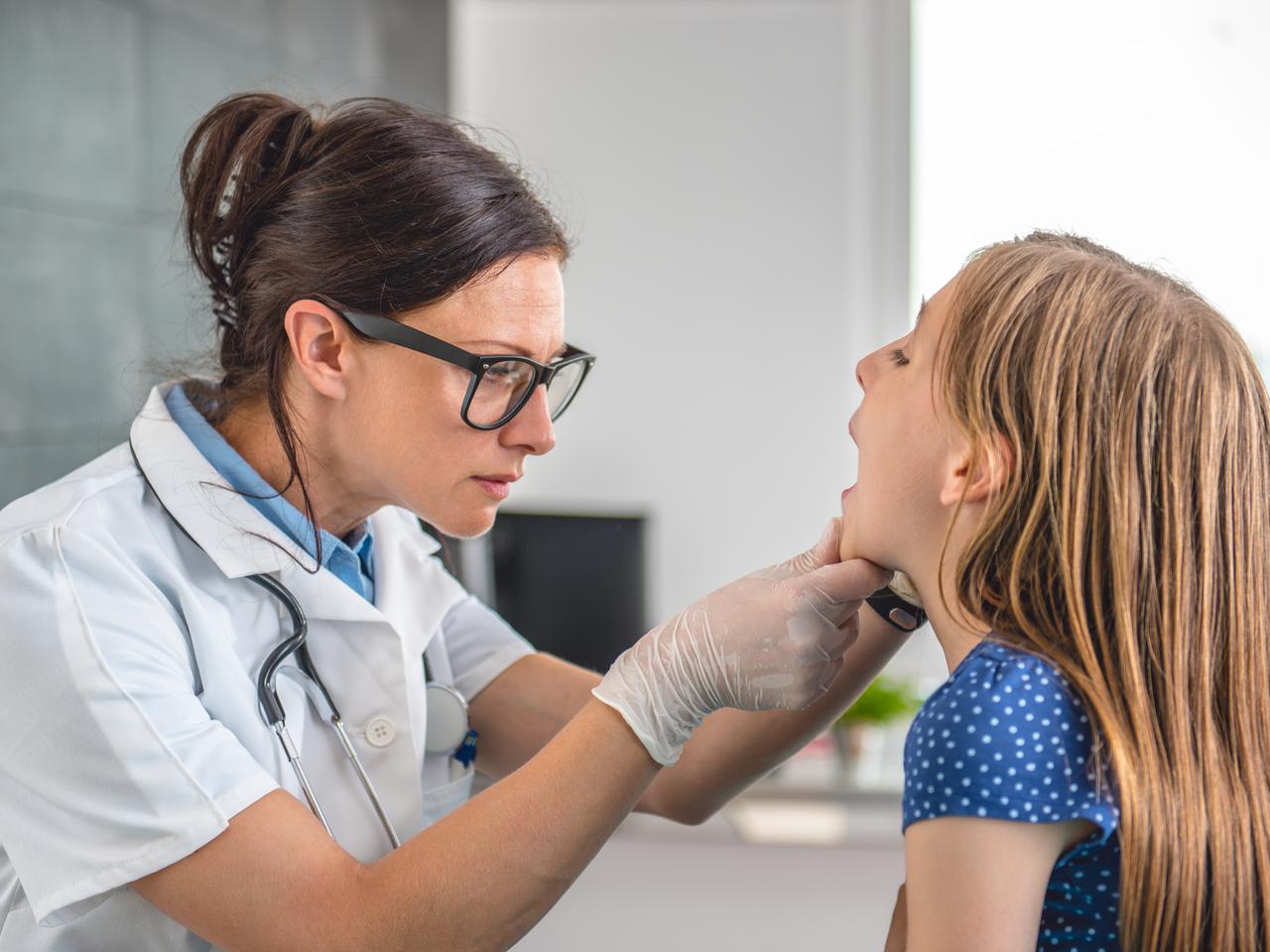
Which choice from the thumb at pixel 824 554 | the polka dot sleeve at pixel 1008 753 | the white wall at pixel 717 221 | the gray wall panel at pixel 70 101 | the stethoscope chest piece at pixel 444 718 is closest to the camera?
the polka dot sleeve at pixel 1008 753

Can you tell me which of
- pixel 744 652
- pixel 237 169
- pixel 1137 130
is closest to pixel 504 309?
pixel 237 169

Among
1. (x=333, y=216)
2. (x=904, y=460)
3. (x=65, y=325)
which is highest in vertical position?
(x=333, y=216)

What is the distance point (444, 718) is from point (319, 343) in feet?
1.50

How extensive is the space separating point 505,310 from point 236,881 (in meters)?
0.58

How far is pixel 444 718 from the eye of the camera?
1.31 meters

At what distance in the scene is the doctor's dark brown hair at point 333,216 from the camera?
112 cm

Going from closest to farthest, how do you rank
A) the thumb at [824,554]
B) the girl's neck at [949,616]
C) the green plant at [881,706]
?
the girl's neck at [949,616] → the thumb at [824,554] → the green plant at [881,706]

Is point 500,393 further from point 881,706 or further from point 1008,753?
point 881,706

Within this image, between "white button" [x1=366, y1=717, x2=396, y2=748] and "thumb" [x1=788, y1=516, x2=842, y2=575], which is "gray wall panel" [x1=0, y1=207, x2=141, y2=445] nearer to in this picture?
"white button" [x1=366, y1=717, x2=396, y2=748]

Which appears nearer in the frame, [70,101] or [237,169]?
[237,169]

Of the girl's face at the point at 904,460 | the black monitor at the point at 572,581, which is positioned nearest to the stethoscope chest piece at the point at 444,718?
the girl's face at the point at 904,460

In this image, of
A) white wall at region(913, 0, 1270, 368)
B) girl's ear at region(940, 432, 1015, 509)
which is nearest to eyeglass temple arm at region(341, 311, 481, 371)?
girl's ear at region(940, 432, 1015, 509)

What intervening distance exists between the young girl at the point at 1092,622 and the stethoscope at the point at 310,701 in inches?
22.3

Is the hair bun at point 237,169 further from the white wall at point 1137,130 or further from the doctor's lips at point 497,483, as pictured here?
the white wall at point 1137,130
